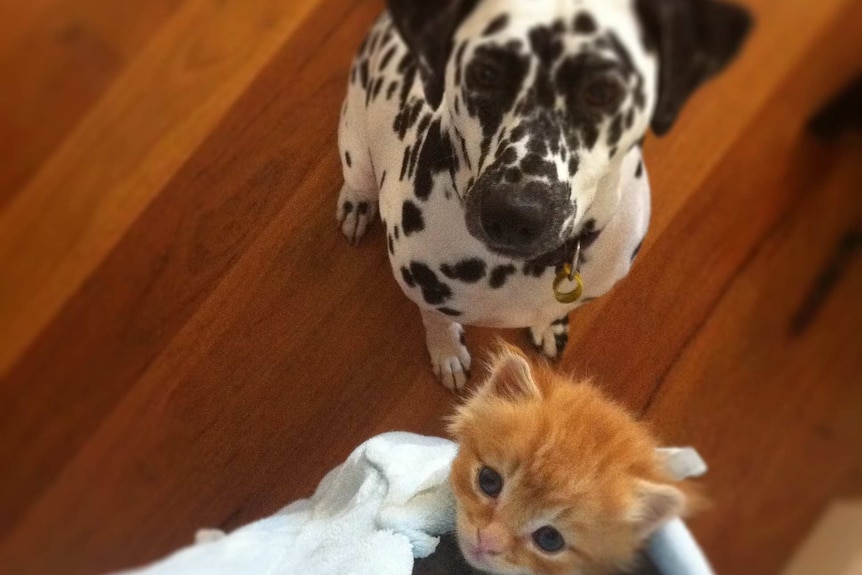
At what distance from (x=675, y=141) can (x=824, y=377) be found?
51 centimetres

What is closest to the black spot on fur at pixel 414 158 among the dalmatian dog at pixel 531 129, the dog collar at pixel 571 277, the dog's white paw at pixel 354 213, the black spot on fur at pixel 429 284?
the dalmatian dog at pixel 531 129

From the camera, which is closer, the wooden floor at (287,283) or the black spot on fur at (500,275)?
the black spot on fur at (500,275)

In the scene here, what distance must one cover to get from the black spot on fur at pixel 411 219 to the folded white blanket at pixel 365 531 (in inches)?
12.3

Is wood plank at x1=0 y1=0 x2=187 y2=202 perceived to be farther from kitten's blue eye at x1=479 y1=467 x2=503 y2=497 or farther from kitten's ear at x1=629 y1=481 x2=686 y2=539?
kitten's ear at x1=629 y1=481 x2=686 y2=539

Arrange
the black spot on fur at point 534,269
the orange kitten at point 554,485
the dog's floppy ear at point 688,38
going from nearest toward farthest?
the dog's floppy ear at point 688,38, the orange kitten at point 554,485, the black spot on fur at point 534,269

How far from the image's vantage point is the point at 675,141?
1386 mm

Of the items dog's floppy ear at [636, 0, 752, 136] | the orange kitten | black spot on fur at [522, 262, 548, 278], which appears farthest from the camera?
black spot on fur at [522, 262, 548, 278]

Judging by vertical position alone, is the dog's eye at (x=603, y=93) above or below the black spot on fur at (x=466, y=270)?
above

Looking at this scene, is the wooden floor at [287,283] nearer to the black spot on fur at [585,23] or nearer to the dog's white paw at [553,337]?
the dog's white paw at [553,337]

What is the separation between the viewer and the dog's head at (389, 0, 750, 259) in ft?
2.28

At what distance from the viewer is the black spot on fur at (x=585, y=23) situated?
0.69 metres

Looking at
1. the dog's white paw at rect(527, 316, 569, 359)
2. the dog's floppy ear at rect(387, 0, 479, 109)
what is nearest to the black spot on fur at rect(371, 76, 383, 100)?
the dog's floppy ear at rect(387, 0, 479, 109)

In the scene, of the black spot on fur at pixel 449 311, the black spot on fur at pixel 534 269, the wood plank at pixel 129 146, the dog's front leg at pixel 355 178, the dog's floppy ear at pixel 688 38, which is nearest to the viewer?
the dog's floppy ear at pixel 688 38

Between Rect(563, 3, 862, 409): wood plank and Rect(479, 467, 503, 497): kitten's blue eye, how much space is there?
0.38m
